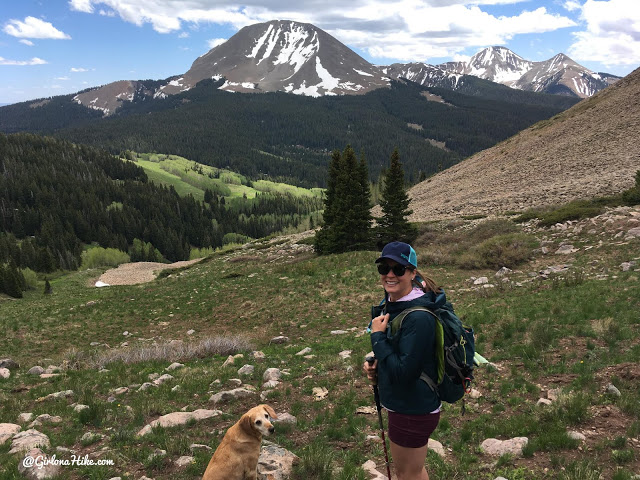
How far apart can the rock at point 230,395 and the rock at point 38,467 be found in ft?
11.8

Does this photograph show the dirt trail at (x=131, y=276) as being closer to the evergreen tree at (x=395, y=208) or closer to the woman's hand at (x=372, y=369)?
the evergreen tree at (x=395, y=208)

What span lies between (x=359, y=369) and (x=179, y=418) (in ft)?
16.8

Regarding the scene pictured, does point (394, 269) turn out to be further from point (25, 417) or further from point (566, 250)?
point (566, 250)

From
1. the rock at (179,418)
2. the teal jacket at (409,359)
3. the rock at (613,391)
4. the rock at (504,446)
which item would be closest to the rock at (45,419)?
the rock at (179,418)

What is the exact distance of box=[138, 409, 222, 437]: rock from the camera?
8.25 meters

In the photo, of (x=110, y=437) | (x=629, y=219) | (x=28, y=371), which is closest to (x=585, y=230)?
(x=629, y=219)

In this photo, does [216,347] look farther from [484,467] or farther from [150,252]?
[150,252]

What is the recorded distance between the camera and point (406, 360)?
12.1ft

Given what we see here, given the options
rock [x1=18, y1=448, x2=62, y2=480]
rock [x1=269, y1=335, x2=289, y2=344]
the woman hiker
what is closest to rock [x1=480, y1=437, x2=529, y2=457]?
the woman hiker

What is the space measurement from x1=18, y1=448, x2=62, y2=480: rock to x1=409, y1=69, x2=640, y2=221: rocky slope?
1609 inches

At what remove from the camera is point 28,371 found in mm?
14070

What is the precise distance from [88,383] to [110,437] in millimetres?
4640

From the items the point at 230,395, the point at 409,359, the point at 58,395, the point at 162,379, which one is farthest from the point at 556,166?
the point at 58,395

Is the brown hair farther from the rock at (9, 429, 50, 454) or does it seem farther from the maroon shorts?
the rock at (9, 429, 50, 454)
